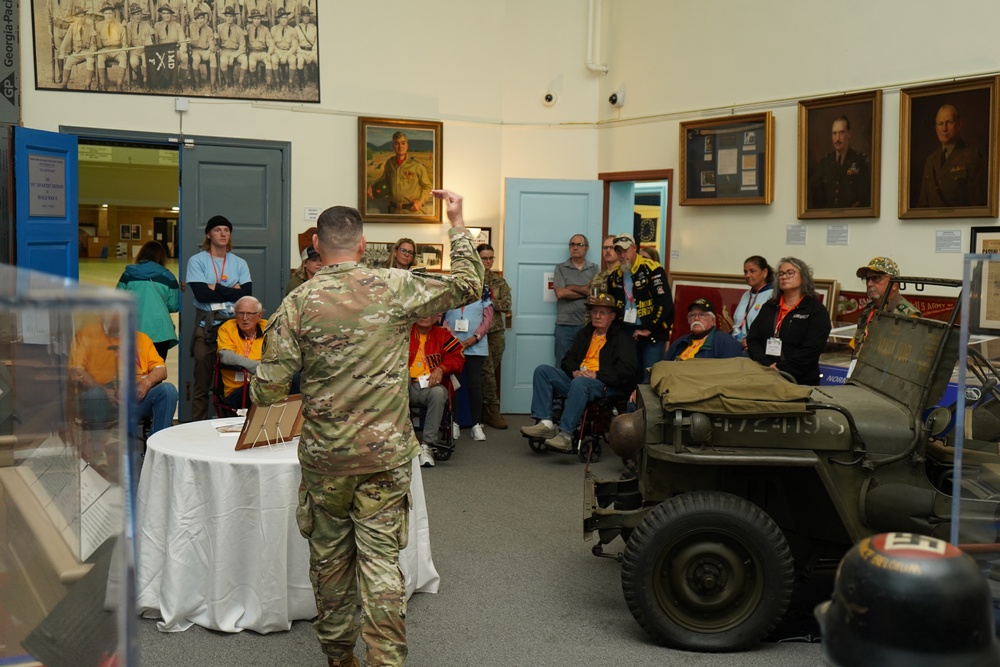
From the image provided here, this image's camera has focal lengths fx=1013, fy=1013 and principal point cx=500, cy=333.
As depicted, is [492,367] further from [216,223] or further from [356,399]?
[356,399]

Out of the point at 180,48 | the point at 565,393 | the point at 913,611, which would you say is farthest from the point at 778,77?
the point at 913,611

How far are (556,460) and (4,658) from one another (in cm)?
606

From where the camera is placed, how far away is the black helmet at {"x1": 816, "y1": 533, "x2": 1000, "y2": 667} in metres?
1.67

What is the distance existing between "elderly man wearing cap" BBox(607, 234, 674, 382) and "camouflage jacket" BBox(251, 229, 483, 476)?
5039mm

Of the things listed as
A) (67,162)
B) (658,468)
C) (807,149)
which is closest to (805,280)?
(807,149)

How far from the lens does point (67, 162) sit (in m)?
8.59

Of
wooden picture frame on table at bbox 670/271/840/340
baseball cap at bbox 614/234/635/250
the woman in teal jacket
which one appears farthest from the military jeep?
the woman in teal jacket

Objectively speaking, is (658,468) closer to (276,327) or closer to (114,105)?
(276,327)

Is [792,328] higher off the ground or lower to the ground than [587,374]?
higher

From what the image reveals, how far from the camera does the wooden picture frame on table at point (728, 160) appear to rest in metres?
8.60

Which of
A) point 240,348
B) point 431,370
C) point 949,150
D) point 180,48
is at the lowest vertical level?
point 431,370

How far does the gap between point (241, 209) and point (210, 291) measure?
Result: 1.39 m

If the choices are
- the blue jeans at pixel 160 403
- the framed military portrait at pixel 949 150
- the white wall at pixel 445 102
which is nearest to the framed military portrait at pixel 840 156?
the framed military portrait at pixel 949 150

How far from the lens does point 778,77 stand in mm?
8484
